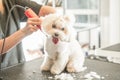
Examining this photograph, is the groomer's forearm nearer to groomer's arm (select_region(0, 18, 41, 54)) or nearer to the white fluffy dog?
groomer's arm (select_region(0, 18, 41, 54))

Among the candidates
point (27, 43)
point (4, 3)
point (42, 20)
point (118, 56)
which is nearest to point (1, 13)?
point (4, 3)

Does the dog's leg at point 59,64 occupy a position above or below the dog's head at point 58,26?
below

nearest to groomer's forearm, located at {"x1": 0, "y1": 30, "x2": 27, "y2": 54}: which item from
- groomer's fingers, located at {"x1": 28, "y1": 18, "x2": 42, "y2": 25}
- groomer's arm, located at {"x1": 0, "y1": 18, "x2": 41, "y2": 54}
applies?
groomer's arm, located at {"x1": 0, "y1": 18, "x2": 41, "y2": 54}

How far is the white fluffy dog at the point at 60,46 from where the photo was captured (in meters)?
0.81

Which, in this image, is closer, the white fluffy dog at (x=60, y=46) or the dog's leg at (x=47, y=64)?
the white fluffy dog at (x=60, y=46)

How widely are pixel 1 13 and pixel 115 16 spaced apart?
1610 millimetres

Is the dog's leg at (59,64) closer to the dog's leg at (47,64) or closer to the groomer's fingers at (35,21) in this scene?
the dog's leg at (47,64)

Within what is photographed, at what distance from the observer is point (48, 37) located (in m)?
0.88

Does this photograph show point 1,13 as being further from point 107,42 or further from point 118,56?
point 107,42

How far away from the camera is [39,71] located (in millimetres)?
967

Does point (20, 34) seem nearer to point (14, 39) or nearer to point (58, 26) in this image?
point (14, 39)

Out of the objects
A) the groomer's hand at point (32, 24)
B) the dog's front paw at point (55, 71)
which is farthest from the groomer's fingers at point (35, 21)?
the dog's front paw at point (55, 71)

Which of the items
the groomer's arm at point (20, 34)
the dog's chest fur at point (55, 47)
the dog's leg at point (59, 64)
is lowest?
the dog's leg at point (59, 64)

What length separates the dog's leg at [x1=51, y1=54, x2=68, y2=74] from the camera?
2.97 ft
